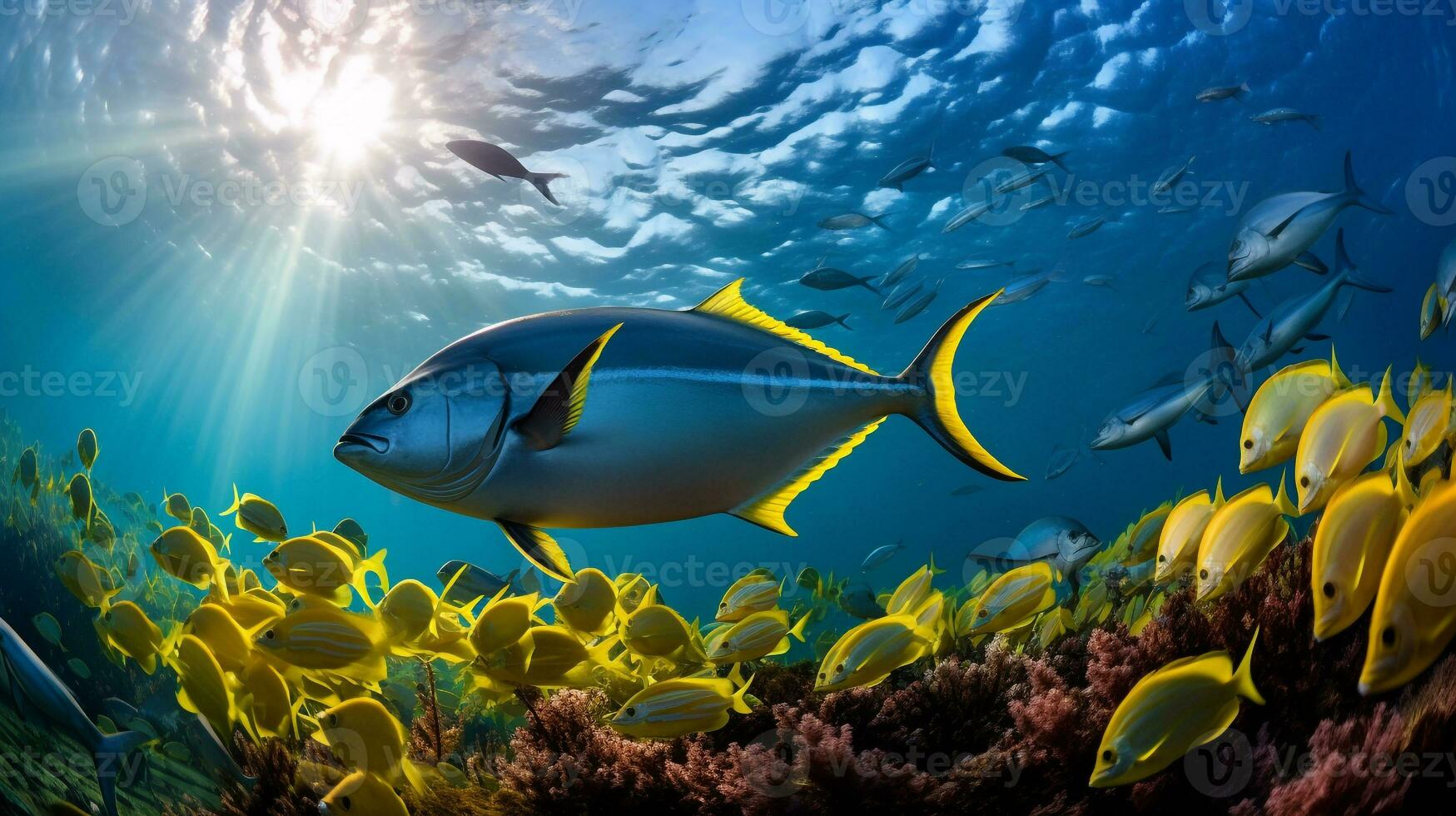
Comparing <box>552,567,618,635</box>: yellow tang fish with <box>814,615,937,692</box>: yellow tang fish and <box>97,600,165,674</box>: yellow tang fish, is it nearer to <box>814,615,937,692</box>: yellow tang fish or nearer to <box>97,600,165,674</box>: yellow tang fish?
<box>814,615,937,692</box>: yellow tang fish

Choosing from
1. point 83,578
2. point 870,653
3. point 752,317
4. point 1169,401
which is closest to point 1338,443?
point 870,653

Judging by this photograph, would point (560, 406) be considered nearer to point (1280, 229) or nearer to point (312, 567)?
point (312, 567)

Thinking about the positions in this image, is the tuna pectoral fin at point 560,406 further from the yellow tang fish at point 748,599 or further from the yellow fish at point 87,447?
the yellow fish at point 87,447

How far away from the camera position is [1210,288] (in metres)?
6.27

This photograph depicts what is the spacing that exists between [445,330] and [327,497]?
73.8 meters

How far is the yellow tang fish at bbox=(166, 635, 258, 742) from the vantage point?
2104 millimetres

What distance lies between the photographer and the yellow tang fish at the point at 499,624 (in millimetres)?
2182

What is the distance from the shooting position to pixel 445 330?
27688 mm

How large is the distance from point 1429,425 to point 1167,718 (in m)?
1.55

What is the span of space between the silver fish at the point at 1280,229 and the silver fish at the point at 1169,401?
1.98 ft

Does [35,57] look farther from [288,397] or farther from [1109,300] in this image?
[1109,300]

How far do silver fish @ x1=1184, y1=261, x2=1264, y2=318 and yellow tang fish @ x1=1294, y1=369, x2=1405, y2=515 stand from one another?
4931 mm

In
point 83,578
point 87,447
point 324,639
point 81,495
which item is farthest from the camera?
point 87,447

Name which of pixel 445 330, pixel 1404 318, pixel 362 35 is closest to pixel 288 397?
pixel 445 330
